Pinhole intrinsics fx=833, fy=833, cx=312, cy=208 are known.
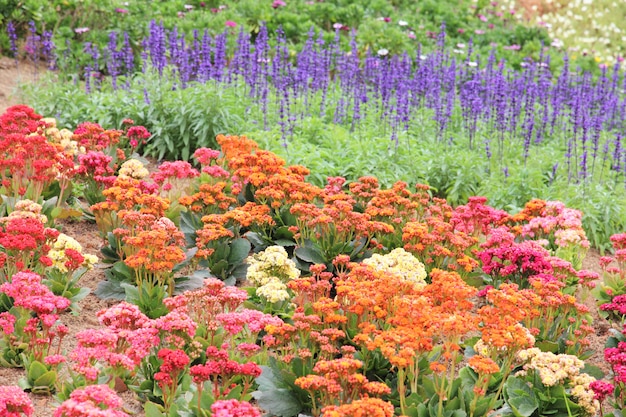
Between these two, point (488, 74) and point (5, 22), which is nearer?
point (488, 74)

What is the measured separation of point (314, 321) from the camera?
504cm

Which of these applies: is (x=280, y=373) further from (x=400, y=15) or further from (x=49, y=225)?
(x=400, y=15)

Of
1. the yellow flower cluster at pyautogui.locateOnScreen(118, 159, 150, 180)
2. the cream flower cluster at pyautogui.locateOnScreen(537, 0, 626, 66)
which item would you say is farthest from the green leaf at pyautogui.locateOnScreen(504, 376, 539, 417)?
the cream flower cluster at pyautogui.locateOnScreen(537, 0, 626, 66)

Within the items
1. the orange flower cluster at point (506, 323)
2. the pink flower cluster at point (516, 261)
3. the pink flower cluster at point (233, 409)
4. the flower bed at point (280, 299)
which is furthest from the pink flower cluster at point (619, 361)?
the pink flower cluster at point (233, 409)

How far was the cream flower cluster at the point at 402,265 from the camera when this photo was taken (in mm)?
6035

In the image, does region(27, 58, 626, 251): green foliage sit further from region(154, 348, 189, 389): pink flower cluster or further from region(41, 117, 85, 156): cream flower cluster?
region(154, 348, 189, 389): pink flower cluster

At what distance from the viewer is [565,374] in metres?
5.13

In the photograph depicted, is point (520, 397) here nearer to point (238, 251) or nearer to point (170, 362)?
point (170, 362)

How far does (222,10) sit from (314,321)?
1098 cm

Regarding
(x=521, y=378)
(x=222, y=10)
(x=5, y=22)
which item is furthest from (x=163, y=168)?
(x=222, y=10)

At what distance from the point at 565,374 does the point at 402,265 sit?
4.94ft

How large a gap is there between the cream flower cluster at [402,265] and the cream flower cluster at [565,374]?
1.04 meters

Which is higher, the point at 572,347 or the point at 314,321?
the point at 314,321

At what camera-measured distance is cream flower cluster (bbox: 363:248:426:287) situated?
604 centimetres
